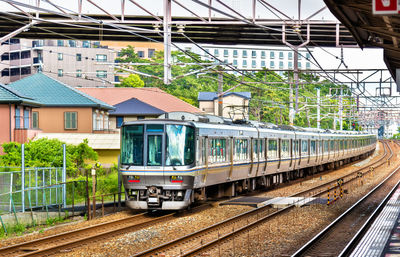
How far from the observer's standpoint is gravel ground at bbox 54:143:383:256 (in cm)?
1279

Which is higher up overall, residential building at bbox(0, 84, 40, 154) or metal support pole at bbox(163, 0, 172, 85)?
metal support pole at bbox(163, 0, 172, 85)

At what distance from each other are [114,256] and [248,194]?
46.5ft

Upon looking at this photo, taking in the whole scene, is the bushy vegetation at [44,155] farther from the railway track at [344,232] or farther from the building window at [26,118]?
the railway track at [344,232]

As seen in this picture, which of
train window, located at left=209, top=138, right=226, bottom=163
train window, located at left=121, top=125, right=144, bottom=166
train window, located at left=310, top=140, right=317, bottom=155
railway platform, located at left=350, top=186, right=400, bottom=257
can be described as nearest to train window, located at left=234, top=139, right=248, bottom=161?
train window, located at left=209, top=138, right=226, bottom=163

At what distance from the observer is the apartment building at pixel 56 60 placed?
79.1 meters

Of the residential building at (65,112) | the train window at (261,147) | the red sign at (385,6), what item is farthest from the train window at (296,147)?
the red sign at (385,6)

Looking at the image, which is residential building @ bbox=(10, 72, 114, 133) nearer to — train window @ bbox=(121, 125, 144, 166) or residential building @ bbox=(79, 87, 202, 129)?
residential building @ bbox=(79, 87, 202, 129)

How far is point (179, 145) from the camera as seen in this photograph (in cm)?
1769

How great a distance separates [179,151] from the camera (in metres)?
17.7

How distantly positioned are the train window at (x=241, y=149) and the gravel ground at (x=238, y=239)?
2.40m

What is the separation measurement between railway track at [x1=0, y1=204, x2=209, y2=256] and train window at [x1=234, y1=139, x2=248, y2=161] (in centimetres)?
509

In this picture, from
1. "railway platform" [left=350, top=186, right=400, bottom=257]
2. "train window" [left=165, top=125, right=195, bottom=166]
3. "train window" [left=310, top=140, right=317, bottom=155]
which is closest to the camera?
"railway platform" [left=350, top=186, right=400, bottom=257]

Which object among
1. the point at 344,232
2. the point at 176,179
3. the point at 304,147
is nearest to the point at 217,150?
the point at 176,179

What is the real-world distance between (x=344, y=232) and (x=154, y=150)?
5642 millimetres
